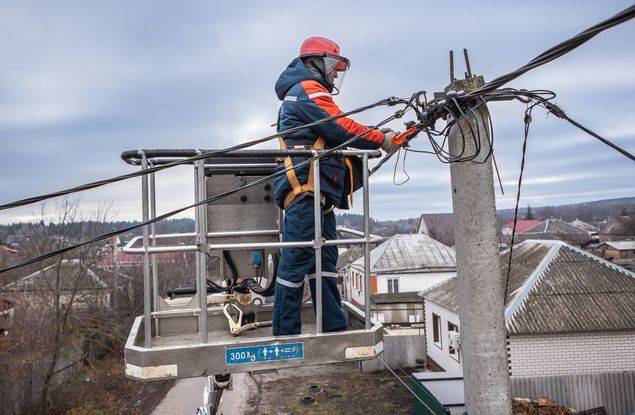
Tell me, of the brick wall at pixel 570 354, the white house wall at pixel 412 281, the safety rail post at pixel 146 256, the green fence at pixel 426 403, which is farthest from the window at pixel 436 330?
the safety rail post at pixel 146 256

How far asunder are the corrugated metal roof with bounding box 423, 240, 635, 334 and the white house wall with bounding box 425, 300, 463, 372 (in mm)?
3014

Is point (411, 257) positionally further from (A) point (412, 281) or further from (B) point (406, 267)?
(A) point (412, 281)

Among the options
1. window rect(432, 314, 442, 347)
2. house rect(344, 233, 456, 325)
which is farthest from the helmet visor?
house rect(344, 233, 456, 325)

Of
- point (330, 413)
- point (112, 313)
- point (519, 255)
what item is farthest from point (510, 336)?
point (112, 313)

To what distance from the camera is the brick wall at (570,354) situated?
48.4 feet

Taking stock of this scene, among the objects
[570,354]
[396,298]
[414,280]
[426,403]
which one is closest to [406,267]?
[414,280]

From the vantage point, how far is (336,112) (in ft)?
14.0

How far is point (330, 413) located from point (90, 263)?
43.0ft

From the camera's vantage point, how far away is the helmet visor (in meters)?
4.62

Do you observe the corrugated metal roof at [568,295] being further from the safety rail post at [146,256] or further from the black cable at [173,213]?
the safety rail post at [146,256]

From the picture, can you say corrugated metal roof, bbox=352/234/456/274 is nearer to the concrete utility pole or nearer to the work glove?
the work glove

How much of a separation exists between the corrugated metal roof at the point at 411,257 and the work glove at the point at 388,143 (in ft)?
89.3

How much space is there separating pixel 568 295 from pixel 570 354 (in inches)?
68.9

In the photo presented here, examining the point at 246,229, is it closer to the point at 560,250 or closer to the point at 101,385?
the point at 560,250
